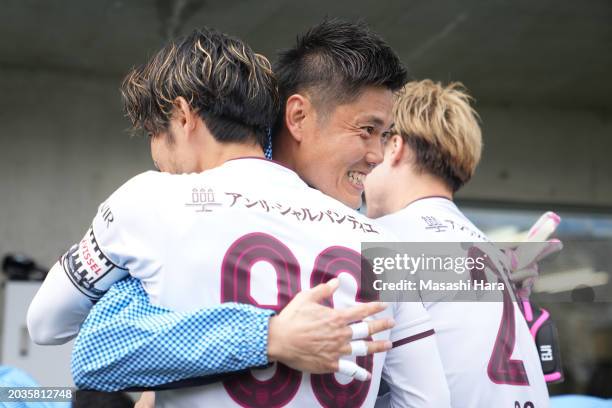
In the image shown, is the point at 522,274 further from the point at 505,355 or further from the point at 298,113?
the point at 298,113

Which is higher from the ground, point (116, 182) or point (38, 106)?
point (38, 106)

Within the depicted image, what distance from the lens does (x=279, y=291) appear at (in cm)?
138

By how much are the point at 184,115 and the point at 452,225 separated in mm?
771

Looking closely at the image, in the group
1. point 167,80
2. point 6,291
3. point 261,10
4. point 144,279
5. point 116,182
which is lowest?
point 144,279

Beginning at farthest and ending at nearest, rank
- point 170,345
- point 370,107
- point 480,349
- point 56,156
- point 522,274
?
1. point 56,156
2. point 522,274
3. point 480,349
4. point 370,107
5. point 170,345

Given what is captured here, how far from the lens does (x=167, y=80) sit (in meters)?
1.54

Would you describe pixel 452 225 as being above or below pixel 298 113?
below

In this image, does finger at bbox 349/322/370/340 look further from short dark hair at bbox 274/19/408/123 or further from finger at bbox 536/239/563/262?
finger at bbox 536/239/563/262

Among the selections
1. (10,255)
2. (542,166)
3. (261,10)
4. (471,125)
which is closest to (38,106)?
(10,255)

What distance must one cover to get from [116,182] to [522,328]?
614 centimetres

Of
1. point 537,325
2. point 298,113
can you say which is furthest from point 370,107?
point 537,325

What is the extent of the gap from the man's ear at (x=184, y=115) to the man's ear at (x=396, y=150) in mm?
870

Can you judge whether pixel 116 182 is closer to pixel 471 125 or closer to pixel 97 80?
pixel 97 80

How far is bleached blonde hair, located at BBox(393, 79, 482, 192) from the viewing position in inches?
87.9
